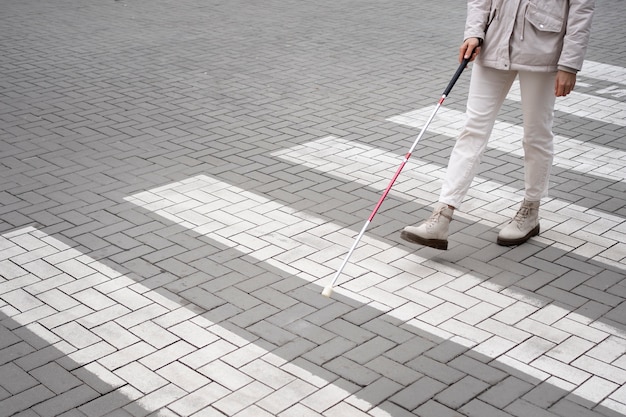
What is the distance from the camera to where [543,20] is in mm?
Answer: 5457

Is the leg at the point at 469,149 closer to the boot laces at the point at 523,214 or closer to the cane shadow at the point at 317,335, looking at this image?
the cane shadow at the point at 317,335

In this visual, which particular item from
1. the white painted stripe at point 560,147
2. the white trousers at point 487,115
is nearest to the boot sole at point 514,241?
the white trousers at point 487,115

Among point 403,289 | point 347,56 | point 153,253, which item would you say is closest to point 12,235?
point 153,253

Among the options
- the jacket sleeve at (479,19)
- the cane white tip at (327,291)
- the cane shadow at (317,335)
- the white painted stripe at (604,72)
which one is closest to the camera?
the cane shadow at (317,335)

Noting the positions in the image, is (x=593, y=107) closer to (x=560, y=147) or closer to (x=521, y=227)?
(x=560, y=147)

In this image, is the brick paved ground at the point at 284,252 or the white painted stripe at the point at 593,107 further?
the white painted stripe at the point at 593,107

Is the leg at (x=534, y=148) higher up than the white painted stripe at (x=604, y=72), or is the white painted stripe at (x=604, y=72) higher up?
the leg at (x=534, y=148)

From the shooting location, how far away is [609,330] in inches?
197

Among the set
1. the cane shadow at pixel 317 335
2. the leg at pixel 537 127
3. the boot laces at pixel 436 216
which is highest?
the leg at pixel 537 127

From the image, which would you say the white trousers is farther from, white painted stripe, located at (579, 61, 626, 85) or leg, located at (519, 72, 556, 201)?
white painted stripe, located at (579, 61, 626, 85)

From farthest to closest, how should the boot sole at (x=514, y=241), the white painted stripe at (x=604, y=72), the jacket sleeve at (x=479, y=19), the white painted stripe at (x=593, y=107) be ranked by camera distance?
the white painted stripe at (x=604, y=72) < the white painted stripe at (x=593, y=107) < the boot sole at (x=514, y=241) < the jacket sleeve at (x=479, y=19)

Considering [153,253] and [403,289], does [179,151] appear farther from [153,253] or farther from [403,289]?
[403,289]

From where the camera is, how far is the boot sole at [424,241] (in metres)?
5.75

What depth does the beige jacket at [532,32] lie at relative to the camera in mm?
5359
